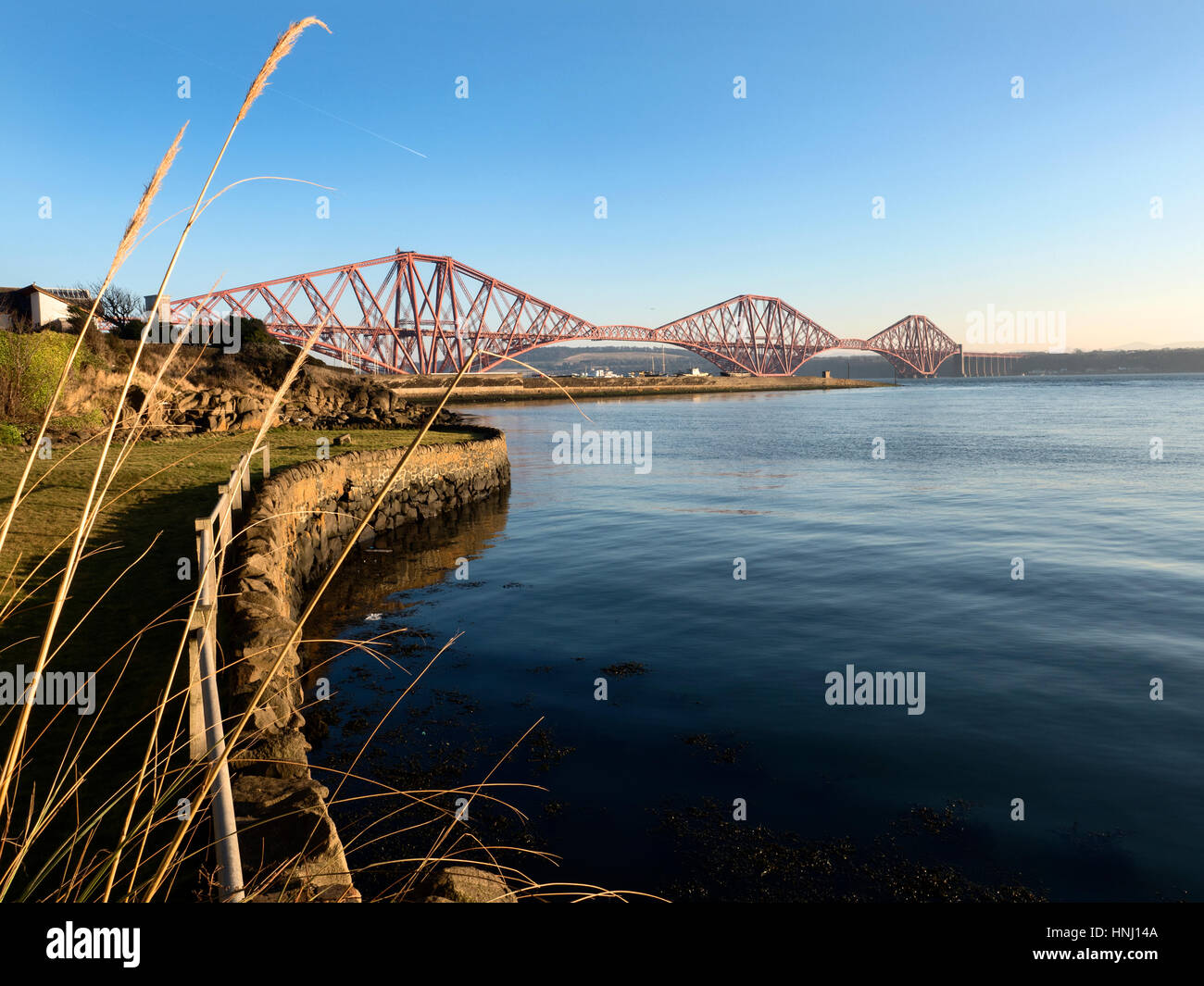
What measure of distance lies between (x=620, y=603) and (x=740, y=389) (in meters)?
161

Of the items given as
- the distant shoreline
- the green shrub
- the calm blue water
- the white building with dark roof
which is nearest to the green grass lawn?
the calm blue water

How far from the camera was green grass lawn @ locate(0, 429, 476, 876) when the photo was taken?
18.4 feet

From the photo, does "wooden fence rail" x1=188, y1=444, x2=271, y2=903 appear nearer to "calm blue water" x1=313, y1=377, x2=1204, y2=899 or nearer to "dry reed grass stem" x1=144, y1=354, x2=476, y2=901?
"dry reed grass stem" x1=144, y1=354, x2=476, y2=901

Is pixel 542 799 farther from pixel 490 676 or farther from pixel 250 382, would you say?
pixel 250 382

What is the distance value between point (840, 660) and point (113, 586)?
9206 mm

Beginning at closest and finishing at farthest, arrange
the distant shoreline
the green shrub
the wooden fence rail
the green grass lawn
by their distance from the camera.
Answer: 1. the wooden fence rail
2. the green grass lawn
3. the green shrub
4. the distant shoreline

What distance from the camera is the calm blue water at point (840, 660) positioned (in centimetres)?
695

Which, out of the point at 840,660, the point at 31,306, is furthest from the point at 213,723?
the point at 31,306

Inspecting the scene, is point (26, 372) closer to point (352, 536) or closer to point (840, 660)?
point (840, 660)

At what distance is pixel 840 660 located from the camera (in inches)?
433

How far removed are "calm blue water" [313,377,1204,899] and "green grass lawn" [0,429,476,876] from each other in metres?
2.66

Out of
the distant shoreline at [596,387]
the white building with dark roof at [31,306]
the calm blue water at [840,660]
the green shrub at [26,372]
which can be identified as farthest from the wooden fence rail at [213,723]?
the distant shoreline at [596,387]

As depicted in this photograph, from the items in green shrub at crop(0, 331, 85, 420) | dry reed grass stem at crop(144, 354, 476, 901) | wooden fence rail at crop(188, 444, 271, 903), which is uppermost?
green shrub at crop(0, 331, 85, 420)
